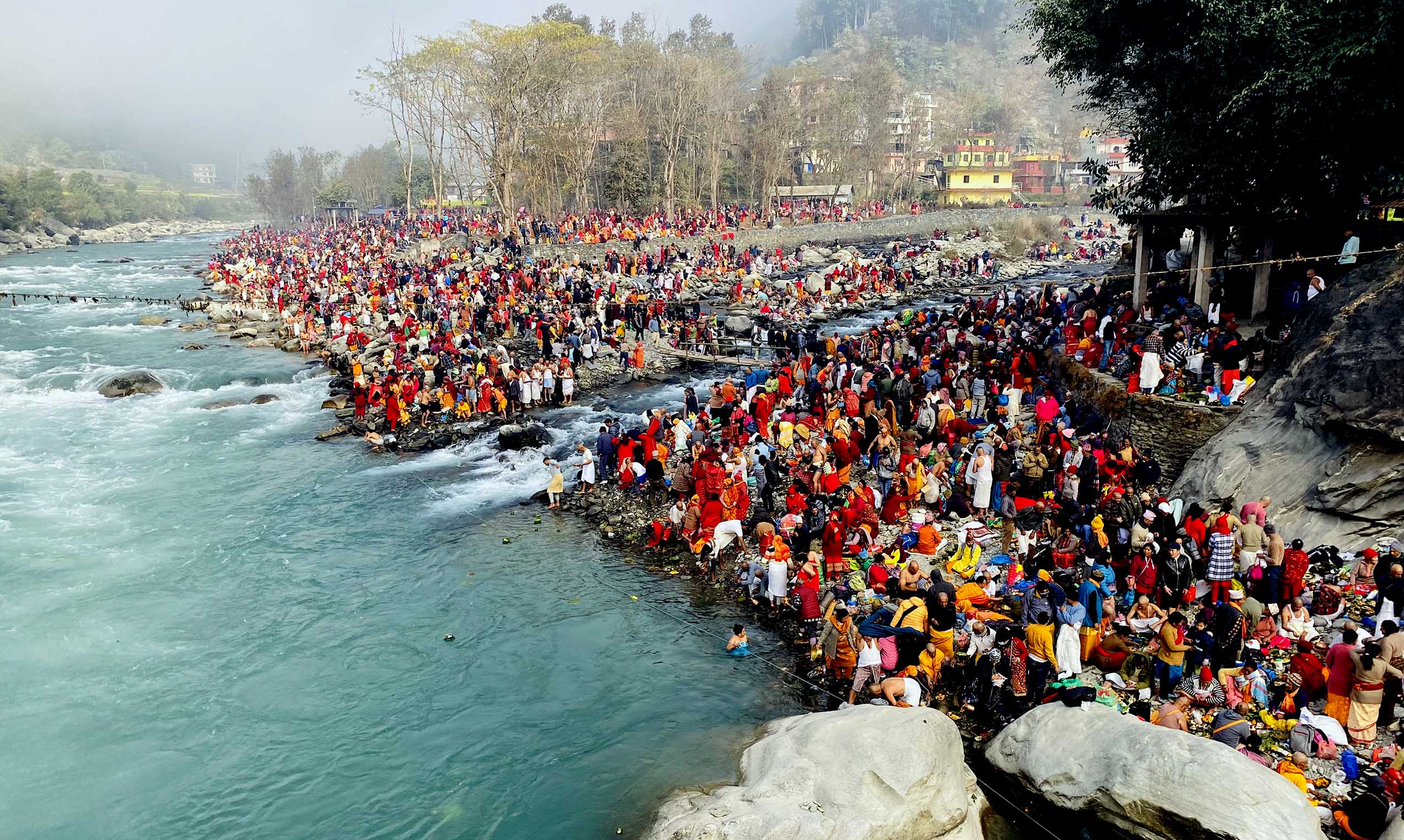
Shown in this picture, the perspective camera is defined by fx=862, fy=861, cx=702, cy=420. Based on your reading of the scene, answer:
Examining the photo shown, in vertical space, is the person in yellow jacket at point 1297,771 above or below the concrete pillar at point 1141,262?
below

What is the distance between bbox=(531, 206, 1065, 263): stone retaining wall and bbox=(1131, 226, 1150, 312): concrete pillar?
2710cm

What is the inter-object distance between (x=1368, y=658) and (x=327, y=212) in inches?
3878

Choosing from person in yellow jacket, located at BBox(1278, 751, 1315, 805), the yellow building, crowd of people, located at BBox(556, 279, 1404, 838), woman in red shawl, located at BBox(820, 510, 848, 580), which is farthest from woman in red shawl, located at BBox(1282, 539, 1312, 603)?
the yellow building

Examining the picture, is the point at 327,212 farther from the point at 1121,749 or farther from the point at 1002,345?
the point at 1121,749

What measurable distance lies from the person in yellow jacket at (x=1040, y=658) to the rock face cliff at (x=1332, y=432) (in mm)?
4564

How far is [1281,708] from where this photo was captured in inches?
334

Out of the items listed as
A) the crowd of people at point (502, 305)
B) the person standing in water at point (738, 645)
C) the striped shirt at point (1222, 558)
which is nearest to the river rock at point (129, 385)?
the crowd of people at point (502, 305)

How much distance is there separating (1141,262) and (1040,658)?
14270 mm

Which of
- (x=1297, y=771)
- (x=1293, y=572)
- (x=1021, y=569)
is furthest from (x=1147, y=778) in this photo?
(x=1021, y=569)

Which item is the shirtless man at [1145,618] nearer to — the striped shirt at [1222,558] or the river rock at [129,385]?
the striped shirt at [1222,558]

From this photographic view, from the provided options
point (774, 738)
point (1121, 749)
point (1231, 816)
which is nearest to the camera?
point (1231, 816)

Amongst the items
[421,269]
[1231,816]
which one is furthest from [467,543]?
[421,269]

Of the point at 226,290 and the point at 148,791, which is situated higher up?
the point at 226,290

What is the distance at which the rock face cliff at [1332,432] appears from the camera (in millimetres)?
11195
